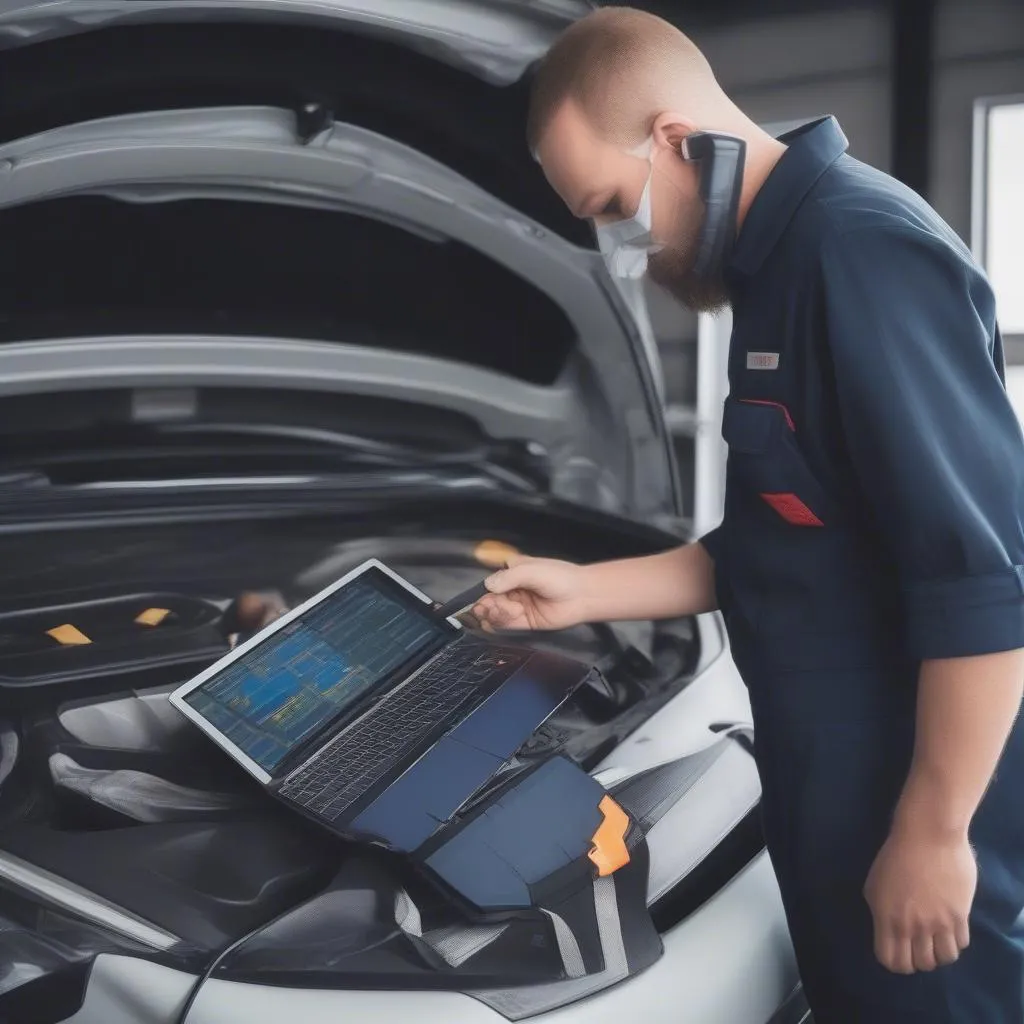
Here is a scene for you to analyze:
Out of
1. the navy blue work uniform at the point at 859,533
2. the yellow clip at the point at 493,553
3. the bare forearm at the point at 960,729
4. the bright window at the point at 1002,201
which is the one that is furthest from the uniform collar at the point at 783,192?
the bright window at the point at 1002,201

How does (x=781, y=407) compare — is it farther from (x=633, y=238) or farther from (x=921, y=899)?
(x=921, y=899)

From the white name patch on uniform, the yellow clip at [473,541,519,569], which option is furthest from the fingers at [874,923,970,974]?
the yellow clip at [473,541,519,569]

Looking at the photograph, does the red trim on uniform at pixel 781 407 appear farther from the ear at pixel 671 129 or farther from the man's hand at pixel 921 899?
the man's hand at pixel 921 899

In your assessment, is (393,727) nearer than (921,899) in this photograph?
No

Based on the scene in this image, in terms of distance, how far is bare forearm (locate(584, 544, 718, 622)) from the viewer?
3.78 ft

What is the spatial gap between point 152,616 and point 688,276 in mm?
779

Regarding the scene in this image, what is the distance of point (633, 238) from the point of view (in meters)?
0.96

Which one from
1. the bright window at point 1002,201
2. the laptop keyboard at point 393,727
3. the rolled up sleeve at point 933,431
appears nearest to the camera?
the rolled up sleeve at point 933,431

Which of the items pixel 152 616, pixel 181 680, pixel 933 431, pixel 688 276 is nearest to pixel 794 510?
pixel 933 431

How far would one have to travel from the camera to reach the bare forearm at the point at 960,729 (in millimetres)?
741

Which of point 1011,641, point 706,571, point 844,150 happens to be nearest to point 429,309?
point 706,571

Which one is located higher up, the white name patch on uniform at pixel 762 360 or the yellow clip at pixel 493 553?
the white name patch on uniform at pixel 762 360

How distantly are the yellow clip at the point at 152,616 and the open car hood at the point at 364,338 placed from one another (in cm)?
34

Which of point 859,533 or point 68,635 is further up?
point 859,533
